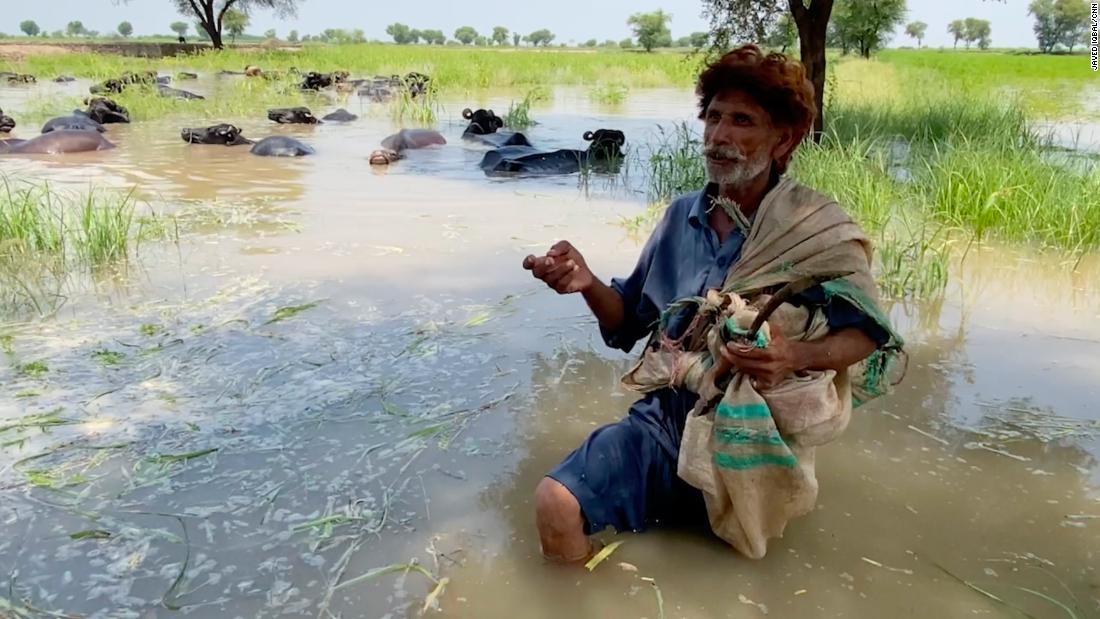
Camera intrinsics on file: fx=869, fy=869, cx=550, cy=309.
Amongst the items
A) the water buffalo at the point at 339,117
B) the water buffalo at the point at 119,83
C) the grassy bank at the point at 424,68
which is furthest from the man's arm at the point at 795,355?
the grassy bank at the point at 424,68

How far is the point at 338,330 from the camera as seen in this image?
11.6 ft

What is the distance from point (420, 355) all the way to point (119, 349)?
111cm

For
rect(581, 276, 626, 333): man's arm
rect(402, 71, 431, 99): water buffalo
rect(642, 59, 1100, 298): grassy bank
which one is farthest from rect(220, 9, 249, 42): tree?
rect(581, 276, 626, 333): man's arm

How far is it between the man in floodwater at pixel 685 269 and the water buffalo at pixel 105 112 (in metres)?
9.96

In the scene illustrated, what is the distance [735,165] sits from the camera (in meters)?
1.93

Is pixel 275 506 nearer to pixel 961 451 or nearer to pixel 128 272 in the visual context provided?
pixel 961 451

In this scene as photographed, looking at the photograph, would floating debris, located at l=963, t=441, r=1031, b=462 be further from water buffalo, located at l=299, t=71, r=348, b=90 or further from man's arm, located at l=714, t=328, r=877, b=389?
water buffalo, located at l=299, t=71, r=348, b=90

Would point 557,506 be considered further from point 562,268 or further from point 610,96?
point 610,96

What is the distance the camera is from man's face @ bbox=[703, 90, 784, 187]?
1.92 metres

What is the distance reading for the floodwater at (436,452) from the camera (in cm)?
194

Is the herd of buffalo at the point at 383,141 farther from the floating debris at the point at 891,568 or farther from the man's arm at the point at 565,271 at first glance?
the floating debris at the point at 891,568

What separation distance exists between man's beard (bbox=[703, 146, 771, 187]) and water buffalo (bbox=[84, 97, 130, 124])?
10.1 metres

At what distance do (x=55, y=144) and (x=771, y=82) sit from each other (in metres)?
8.29

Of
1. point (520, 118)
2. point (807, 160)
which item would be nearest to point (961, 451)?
point (807, 160)
